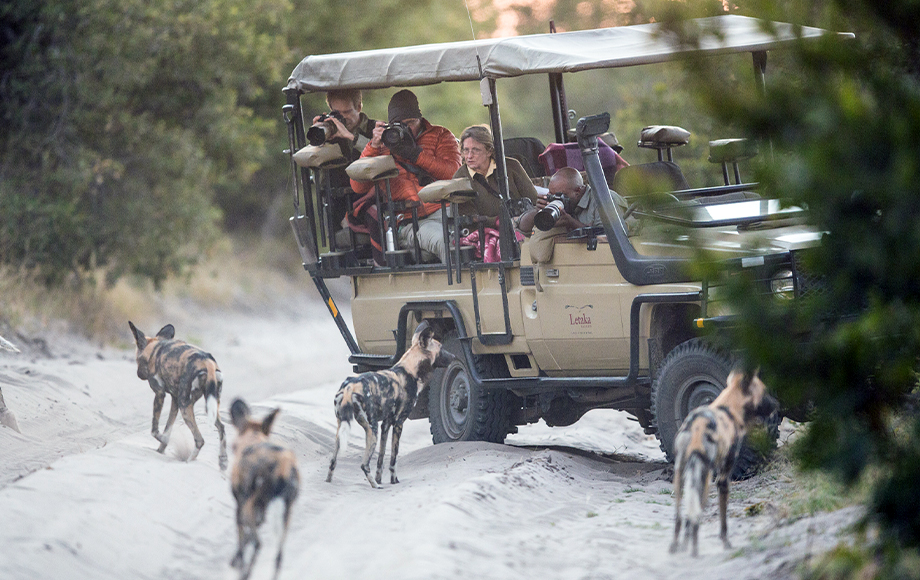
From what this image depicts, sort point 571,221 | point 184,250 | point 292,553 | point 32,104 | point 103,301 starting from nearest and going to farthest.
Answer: point 292,553, point 571,221, point 32,104, point 103,301, point 184,250

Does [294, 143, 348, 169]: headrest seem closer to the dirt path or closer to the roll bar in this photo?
the dirt path

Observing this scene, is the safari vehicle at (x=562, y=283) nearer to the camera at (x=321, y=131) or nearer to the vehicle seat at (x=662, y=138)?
the vehicle seat at (x=662, y=138)

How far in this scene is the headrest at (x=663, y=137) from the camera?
30.1 feet

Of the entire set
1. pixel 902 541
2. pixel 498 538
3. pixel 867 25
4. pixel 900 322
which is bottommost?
pixel 498 538

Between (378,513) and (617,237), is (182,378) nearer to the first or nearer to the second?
(378,513)

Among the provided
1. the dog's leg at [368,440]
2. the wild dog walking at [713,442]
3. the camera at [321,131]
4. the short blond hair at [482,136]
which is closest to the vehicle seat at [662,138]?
the short blond hair at [482,136]

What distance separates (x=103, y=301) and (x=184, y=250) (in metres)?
3.35

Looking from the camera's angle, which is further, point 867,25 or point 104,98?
point 104,98

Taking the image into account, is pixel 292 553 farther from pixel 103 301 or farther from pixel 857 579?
pixel 103 301

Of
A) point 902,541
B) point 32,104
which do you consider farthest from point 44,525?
point 32,104

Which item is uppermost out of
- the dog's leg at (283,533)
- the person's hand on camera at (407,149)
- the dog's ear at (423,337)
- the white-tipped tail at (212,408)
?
the person's hand on camera at (407,149)

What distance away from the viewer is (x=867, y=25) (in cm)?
395

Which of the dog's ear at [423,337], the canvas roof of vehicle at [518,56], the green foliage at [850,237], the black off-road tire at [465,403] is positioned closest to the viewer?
the green foliage at [850,237]

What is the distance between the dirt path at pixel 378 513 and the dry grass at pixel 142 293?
17.8ft
